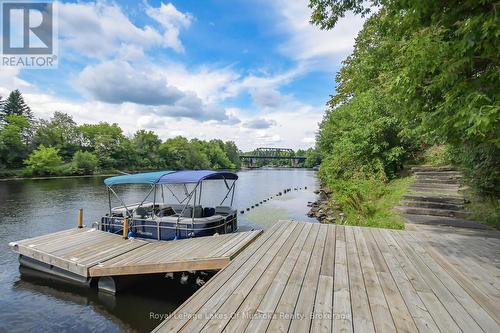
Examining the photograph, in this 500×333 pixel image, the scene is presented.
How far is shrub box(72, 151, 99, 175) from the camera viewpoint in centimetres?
5159

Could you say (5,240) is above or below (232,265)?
below

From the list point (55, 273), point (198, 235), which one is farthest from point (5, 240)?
point (198, 235)

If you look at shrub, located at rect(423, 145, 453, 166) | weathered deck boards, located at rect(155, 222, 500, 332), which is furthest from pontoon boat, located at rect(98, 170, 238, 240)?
shrub, located at rect(423, 145, 453, 166)

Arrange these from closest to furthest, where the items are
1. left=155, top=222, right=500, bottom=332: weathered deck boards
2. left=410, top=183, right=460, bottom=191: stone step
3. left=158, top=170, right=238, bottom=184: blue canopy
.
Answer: left=155, top=222, right=500, bottom=332: weathered deck boards, left=158, top=170, right=238, bottom=184: blue canopy, left=410, top=183, right=460, bottom=191: stone step

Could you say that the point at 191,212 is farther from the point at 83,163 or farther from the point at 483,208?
the point at 83,163

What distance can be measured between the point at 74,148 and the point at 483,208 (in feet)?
226

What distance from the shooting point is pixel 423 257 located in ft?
14.4

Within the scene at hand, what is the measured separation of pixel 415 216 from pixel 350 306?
20.6 feet

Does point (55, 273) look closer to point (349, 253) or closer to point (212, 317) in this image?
point (212, 317)

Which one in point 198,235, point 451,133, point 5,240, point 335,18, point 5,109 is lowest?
point 5,240

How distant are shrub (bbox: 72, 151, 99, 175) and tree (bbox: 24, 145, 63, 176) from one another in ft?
9.29

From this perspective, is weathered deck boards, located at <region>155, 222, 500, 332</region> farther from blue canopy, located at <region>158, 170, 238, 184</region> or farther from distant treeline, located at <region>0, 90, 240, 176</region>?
distant treeline, located at <region>0, 90, 240, 176</region>

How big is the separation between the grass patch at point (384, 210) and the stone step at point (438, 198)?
0.73 m

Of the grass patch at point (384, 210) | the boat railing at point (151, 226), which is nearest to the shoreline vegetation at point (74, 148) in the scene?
the boat railing at point (151, 226)
